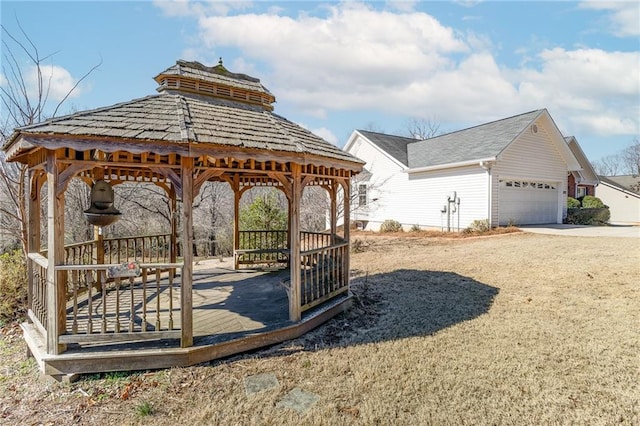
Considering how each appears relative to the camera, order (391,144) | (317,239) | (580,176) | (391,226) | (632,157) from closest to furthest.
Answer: (317,239), (391,226), (391,144), (580,176), (632,157)

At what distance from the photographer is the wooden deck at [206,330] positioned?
406 cm

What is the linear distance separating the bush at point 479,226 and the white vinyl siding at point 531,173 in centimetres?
46

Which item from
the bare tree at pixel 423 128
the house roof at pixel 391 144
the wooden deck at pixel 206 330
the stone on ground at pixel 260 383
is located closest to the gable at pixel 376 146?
the house roof at pixel 391 144

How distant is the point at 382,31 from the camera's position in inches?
428

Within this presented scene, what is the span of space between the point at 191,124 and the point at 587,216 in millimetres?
24990

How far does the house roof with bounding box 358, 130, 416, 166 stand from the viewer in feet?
69.8

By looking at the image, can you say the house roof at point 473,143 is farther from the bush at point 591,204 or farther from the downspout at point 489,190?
the bush at point 591,204

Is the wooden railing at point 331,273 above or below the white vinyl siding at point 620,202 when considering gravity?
below

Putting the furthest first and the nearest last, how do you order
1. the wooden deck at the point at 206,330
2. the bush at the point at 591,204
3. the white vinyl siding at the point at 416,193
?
the bush at the point at 591,204 → the white vinyl siding at the point at 416,193 → the wooden deck at the point at 206,330

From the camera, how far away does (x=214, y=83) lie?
640 cm

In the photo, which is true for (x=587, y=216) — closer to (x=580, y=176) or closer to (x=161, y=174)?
(x=580, y=176)

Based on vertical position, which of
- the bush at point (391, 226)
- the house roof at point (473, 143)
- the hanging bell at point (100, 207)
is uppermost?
the house roof at point (473, 143)

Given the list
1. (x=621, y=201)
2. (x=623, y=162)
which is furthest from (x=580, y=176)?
(x=623, y=162)

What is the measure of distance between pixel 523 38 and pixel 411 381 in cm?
1334
